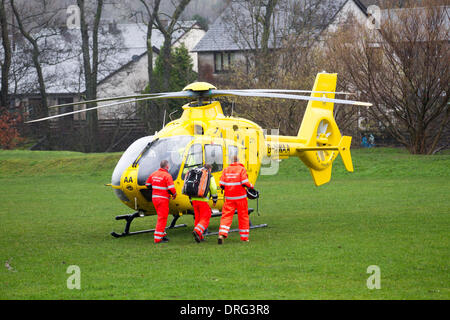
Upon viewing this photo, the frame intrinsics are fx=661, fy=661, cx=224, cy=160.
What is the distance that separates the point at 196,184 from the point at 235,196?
88cm

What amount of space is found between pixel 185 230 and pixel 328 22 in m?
36.1

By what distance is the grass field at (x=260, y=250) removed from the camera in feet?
31.9

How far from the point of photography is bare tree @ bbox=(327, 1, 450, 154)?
111ft

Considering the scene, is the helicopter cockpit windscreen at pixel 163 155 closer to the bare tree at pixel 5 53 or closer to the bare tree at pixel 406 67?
the bare tree at pixel 406 67

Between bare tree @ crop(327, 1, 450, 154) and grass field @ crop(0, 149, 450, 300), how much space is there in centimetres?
924

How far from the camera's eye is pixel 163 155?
1491 centimetres

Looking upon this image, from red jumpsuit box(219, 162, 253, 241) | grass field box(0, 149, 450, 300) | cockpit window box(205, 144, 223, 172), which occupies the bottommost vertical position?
grass field box(0, 149, 450, 300)

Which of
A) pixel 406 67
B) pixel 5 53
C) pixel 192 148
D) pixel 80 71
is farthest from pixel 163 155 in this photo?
pixel 80 71

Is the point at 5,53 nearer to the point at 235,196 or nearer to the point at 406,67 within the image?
the point at 406,67

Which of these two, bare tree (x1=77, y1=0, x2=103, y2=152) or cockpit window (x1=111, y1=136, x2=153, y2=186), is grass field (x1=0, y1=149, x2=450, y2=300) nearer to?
cockpit window (x1=111, y1=136, x2=153, y2=186)

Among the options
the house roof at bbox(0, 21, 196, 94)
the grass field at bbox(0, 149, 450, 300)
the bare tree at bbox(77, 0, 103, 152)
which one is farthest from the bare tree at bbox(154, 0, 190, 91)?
the grass field at bbox(0, 149, 450, 300)
